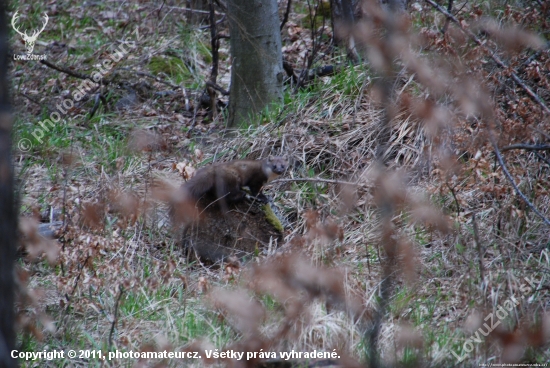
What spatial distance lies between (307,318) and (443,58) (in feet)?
9.74

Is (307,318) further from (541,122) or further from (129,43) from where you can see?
(129,43)

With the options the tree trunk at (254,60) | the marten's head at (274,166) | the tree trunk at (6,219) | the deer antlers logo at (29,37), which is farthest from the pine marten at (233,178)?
the deer antlers logo at (29,37)

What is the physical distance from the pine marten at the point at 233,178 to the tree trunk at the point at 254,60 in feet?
4.23

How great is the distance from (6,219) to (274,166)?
4626mm

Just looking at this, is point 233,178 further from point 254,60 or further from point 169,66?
point 169,66

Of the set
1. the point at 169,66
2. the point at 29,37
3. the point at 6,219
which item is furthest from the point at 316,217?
the point at 29,37

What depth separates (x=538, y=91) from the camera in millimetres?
5992

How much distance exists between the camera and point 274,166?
6.20m

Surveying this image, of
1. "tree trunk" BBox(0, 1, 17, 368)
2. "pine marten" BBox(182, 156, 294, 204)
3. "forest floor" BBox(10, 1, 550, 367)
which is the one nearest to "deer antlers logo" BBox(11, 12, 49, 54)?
"forest floor" BBox(10, 1, 550, 367)

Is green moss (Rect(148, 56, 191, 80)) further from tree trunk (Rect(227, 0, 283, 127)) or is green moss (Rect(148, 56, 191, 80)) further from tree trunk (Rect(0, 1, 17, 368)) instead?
tree trunk (Rect(0, 1, 17, 368))

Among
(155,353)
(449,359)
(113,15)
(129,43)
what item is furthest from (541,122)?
(113,15)

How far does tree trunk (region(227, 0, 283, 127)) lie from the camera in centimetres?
729

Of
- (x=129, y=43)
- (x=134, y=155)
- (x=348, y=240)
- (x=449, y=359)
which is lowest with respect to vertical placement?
(x=449, y=359)

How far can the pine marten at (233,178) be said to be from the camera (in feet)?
19.0
